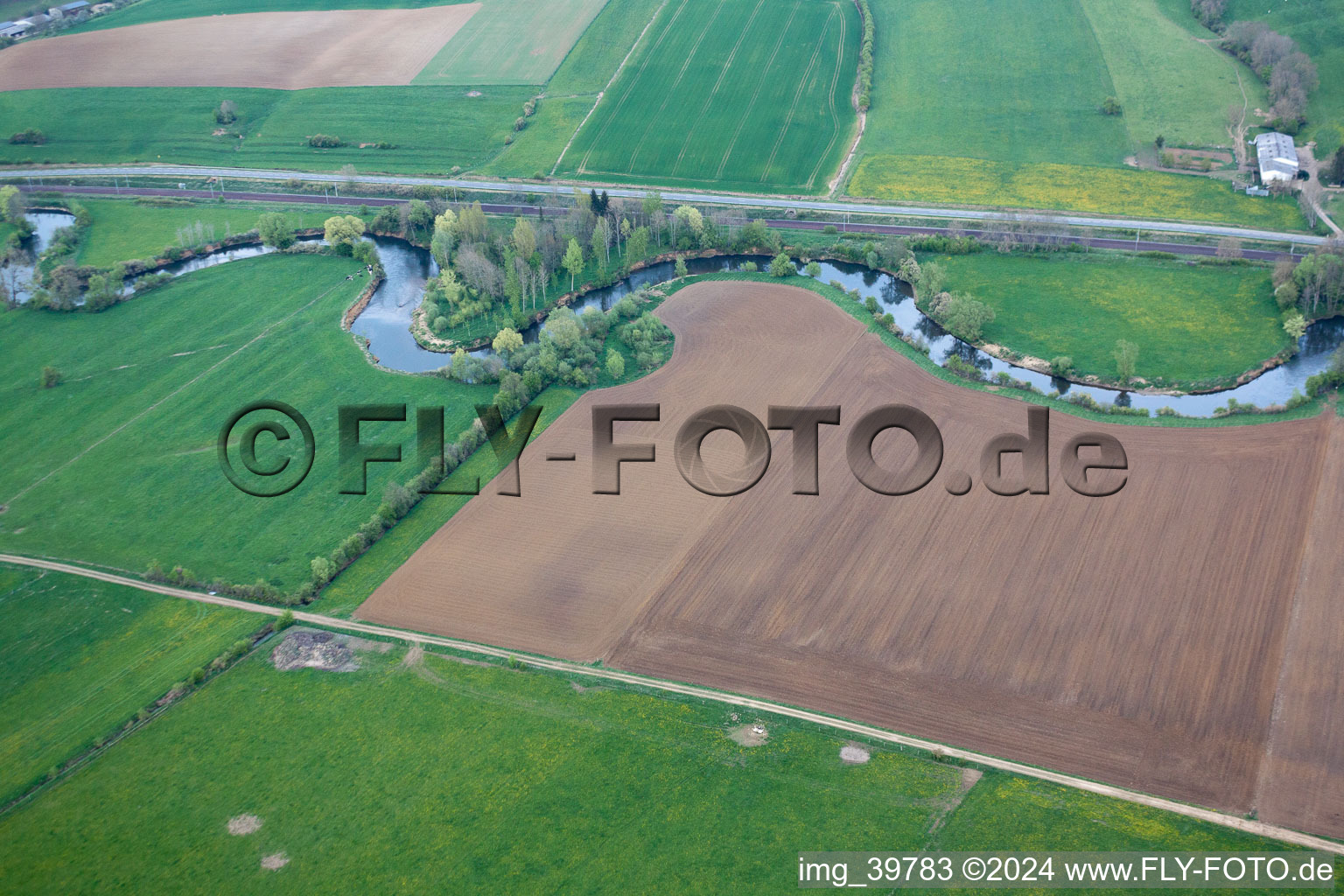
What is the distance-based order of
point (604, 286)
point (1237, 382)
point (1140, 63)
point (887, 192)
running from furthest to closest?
point (1140, 63)
point (887, 192)
point (604, 286)
point (1237, 382)

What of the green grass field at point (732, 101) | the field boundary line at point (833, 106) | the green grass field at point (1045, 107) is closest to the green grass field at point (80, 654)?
the green grass field at point (732, 101)

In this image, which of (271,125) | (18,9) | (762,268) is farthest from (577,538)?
(18,9)

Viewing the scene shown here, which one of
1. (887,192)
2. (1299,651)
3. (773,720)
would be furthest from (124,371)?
(1299,651)

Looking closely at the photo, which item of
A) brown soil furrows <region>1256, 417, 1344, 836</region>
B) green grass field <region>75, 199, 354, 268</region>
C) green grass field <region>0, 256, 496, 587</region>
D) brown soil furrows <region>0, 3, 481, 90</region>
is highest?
brown soil furrows <region>0, 3, 481, 90</region>

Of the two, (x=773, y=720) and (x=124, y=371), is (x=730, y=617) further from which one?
(x=124, y=371)

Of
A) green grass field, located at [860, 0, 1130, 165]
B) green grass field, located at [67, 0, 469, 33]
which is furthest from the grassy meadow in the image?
green grass field, located at [860, 0, 1130, 165]

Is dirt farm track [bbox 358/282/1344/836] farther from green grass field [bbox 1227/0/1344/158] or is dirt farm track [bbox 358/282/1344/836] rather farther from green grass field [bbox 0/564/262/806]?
green grass field [bbox 1227/0/1344/158]

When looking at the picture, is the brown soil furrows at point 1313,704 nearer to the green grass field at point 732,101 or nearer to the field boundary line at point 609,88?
the green grass field at point 732,101
